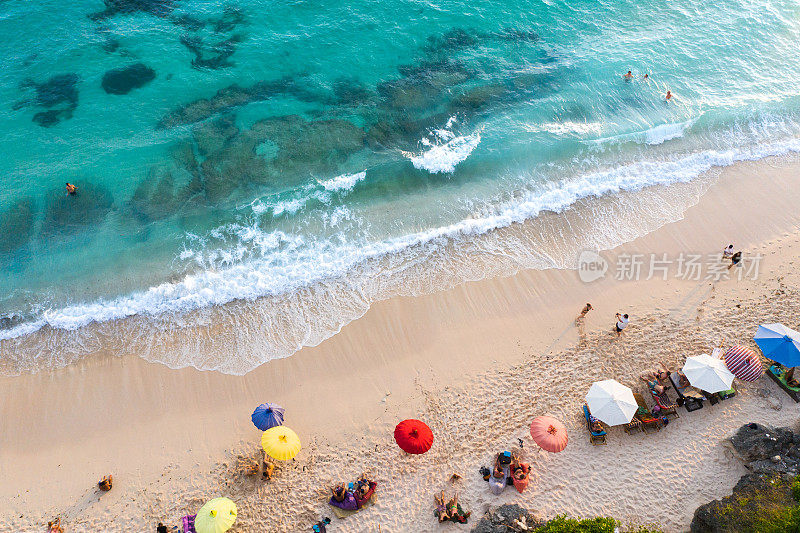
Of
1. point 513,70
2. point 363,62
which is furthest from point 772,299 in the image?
point 363,62

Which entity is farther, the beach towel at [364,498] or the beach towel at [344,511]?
the beach towel at [364,498]

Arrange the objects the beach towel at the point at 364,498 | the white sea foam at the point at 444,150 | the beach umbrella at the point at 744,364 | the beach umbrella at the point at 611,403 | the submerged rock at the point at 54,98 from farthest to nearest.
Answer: the submerged rock at the point at 54,98 < the white sea foam at the point at 444,150 < the beach umbrella at the point at 744,364 < the beach umbrella at the point at 611,403 < the beach towel at the point at 364,498

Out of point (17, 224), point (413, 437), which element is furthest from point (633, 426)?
point (17, 224)

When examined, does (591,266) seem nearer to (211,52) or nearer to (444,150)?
(444,150)

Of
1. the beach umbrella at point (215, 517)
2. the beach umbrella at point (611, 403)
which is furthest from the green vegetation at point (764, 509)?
the beach umbrella at point (215, 517)

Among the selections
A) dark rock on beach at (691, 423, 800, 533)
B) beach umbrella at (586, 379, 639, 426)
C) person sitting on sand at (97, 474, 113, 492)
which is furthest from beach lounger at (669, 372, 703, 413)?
person sitting on sand at (97, 474, 113, 492)

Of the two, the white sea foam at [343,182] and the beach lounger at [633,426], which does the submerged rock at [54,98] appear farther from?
the beach lounger at [633,426]
